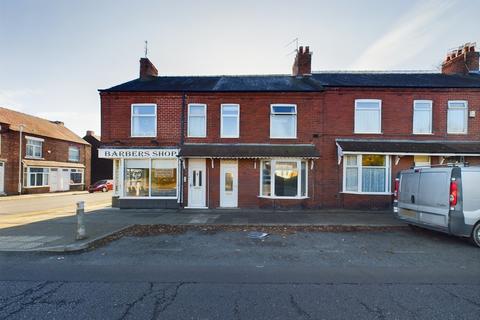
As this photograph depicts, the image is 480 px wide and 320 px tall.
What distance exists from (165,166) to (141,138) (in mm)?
1979

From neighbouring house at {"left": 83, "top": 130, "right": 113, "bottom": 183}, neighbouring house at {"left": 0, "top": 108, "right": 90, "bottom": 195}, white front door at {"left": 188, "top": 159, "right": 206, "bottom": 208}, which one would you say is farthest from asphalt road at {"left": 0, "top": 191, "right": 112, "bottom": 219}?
neighbouring house at {"left": 83, "top": 130, "right": 113, "bottom": 183}

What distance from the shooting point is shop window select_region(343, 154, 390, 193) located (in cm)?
1297

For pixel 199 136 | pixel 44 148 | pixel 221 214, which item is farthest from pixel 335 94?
pixel 44 148

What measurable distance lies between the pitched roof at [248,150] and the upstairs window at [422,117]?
18.1 feet

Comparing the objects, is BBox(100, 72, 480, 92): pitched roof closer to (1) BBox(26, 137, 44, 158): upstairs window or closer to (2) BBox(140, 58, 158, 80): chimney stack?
(2) BBox(140, 58, 158, 80): chimney stack

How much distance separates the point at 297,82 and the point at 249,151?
17.2 ft

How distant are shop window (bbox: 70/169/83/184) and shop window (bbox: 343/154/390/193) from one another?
105ft

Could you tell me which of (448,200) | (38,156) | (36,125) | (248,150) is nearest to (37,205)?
(38,156)

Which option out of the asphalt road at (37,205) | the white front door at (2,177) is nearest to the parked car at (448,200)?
the asphalt road at (37,205)

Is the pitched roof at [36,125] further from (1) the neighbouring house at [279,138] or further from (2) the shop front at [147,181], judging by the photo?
(2) the shop front at [147,181]

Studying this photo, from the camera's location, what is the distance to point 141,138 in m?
13.6

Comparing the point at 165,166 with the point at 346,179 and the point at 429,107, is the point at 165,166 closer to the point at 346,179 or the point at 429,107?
the point at 346,179

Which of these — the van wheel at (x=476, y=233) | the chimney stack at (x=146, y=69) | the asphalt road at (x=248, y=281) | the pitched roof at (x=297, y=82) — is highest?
the chimney stack at (x=146, y=69)

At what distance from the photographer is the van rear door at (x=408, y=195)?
8.18 metres
